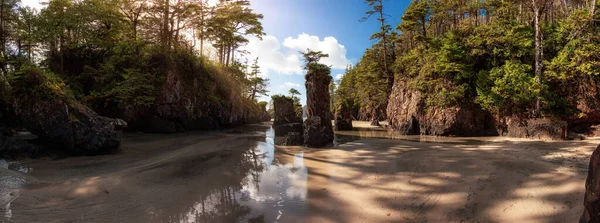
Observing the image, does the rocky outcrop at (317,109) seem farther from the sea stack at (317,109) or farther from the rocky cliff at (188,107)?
the rocky cliff at (188,107)

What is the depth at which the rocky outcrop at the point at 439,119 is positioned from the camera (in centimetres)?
1548

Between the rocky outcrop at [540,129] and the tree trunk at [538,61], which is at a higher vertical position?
the tree trunk at [538,61]

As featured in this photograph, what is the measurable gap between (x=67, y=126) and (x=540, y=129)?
2126 cm

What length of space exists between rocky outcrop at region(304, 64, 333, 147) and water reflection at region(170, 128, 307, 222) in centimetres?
404

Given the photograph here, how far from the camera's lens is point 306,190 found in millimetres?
6102

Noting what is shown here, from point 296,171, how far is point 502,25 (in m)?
17.5

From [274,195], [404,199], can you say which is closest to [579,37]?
[404,199]

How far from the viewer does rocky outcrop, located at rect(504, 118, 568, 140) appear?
11000mm

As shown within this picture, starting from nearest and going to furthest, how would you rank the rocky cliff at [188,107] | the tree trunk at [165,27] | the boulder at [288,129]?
1. the boulder at [288,129]
2. the rocky cliff at [188,107]
3. the tree trunk at [165,27]

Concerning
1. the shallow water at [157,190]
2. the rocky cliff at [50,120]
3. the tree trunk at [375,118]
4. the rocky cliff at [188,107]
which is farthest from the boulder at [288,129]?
the tree trunk at [375,118]

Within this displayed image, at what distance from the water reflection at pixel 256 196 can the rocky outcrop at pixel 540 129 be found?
39.9ft

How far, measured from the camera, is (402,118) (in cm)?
1930

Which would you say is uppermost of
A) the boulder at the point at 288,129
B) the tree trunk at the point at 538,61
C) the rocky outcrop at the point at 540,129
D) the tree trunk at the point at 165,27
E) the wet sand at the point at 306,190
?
the tree trunk at the point at 165,27

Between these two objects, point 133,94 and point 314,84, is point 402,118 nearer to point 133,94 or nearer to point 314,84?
point 314,84
